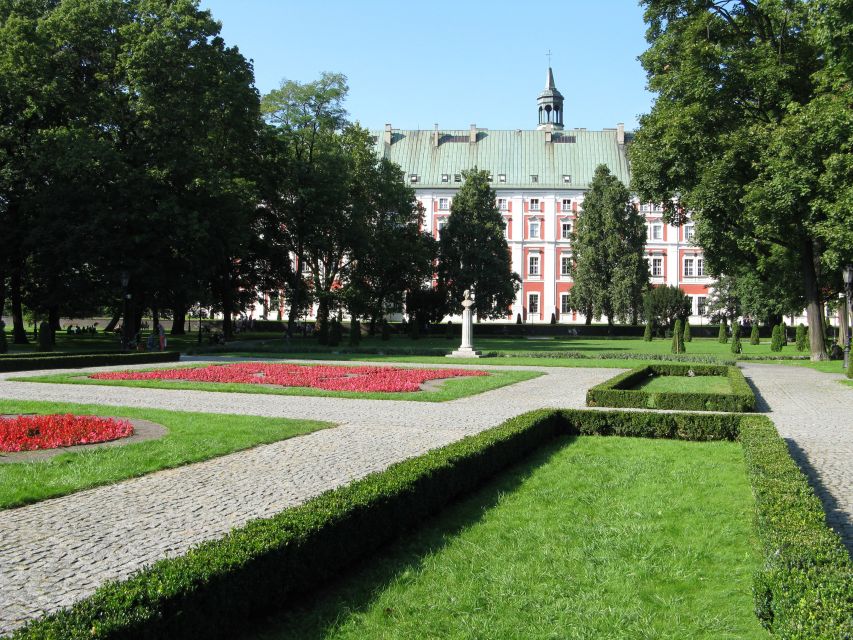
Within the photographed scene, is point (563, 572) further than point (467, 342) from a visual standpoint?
No

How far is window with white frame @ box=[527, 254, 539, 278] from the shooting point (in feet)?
258

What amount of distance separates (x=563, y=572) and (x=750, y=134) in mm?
24972

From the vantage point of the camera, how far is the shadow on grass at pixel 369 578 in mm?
4270

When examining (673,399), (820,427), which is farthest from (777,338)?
(820,427)

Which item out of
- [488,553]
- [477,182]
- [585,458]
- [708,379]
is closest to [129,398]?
[585,458]

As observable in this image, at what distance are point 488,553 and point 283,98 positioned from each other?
4018 centimetres

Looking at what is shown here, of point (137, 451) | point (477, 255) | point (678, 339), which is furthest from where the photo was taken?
point (477, 255)

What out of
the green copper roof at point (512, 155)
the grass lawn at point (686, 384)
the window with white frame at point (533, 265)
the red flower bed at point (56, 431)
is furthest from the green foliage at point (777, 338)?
the green copper roof at point (512, 155)

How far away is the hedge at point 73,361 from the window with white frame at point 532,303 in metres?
55.3

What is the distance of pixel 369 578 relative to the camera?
5.06 metres

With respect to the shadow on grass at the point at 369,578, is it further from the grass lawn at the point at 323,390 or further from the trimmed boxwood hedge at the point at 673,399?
the grass lawn at the point at 323,390

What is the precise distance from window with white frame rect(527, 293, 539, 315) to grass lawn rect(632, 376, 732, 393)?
54.6 metres

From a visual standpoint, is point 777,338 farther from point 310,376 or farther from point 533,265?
point 533,265

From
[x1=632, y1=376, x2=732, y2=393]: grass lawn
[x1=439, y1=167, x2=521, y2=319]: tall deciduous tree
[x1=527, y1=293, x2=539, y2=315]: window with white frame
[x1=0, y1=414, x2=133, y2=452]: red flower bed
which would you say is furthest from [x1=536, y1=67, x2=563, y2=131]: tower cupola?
[x1=0, y1=414, x2=133, y2=452]: red flower bed
